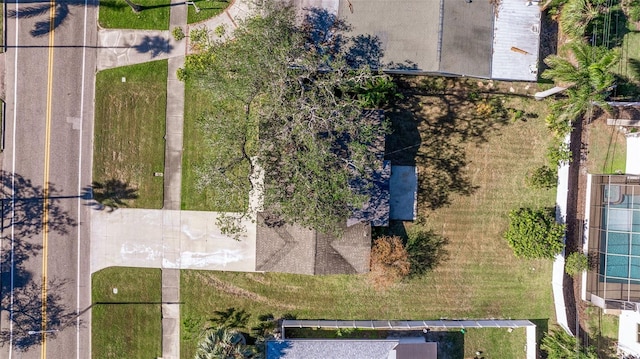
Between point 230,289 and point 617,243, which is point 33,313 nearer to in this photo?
point 230,289

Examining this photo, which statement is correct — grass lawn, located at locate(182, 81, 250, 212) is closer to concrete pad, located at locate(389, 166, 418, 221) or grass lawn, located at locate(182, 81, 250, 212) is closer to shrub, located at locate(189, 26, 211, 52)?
shrub, located at locate(189, 26, 211, 52)

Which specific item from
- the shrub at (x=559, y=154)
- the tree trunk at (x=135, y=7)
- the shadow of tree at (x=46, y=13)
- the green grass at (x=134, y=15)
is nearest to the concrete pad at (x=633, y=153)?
the shrub at (x=559, y=154)

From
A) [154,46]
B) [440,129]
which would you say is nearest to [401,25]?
[440,129]

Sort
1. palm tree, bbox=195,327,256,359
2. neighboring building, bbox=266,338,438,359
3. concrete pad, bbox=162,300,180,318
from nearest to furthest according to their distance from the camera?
palm tree, bbox=195,327,256,359
neighboring building, bbox=266,338,438,359
concrete pad, bbox=162,300,180,318

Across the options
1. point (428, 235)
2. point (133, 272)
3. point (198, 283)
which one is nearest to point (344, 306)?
point (428, 235)

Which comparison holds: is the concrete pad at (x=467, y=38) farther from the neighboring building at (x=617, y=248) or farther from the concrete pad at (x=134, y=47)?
the concrete pad at (x=134, y=47)

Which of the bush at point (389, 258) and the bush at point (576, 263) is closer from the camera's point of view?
the bush at point (389, 258)

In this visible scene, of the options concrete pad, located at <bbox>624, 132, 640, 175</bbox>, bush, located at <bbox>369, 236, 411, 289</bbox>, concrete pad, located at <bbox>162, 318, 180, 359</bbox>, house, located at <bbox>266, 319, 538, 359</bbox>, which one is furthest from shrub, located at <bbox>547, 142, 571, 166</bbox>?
concrete pad, located at <bbox>162, 318, 180, 359</bbox>
